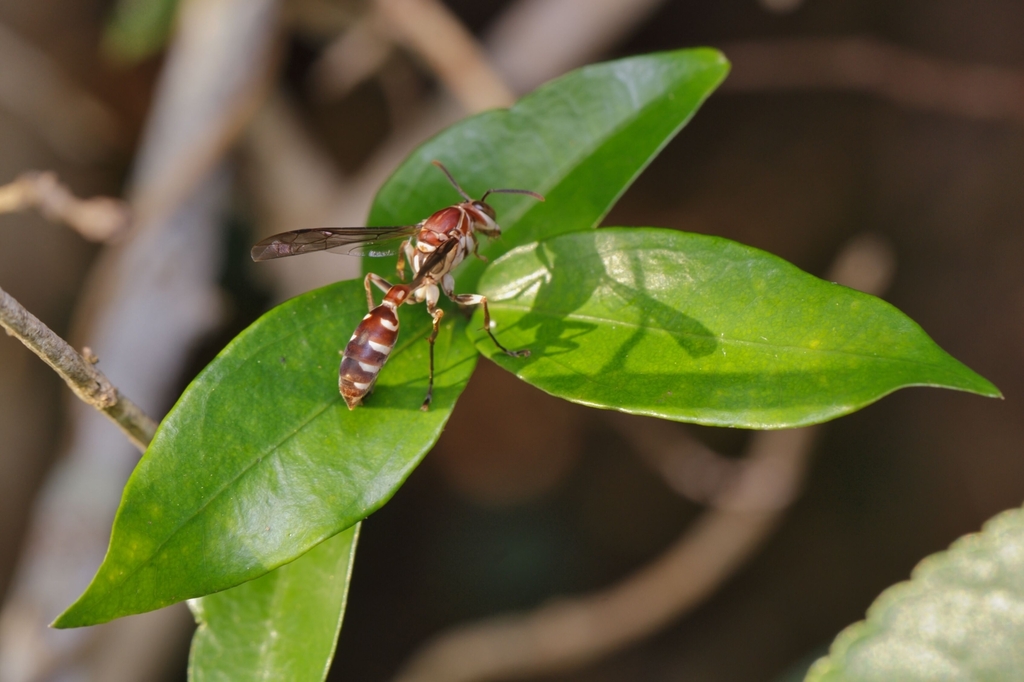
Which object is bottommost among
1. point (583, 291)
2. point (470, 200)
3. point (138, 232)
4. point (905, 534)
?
point (905, 534)

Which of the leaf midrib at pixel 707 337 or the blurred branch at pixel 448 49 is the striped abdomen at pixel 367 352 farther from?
the blurred branch at pixel 448 49

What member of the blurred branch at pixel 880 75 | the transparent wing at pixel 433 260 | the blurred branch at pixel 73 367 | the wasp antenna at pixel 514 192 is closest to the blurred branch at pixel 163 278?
the blurred branch at pixel 73 367

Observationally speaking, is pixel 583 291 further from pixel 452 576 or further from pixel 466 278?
pixel 452 576

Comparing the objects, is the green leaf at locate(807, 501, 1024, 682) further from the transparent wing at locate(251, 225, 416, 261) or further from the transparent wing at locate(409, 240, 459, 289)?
the transparent wing at locate(251, 225, 416, 261)

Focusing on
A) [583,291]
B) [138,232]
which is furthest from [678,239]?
[138,232]

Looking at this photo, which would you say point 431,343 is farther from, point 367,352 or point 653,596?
point 653,596

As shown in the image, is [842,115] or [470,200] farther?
[842,115]
